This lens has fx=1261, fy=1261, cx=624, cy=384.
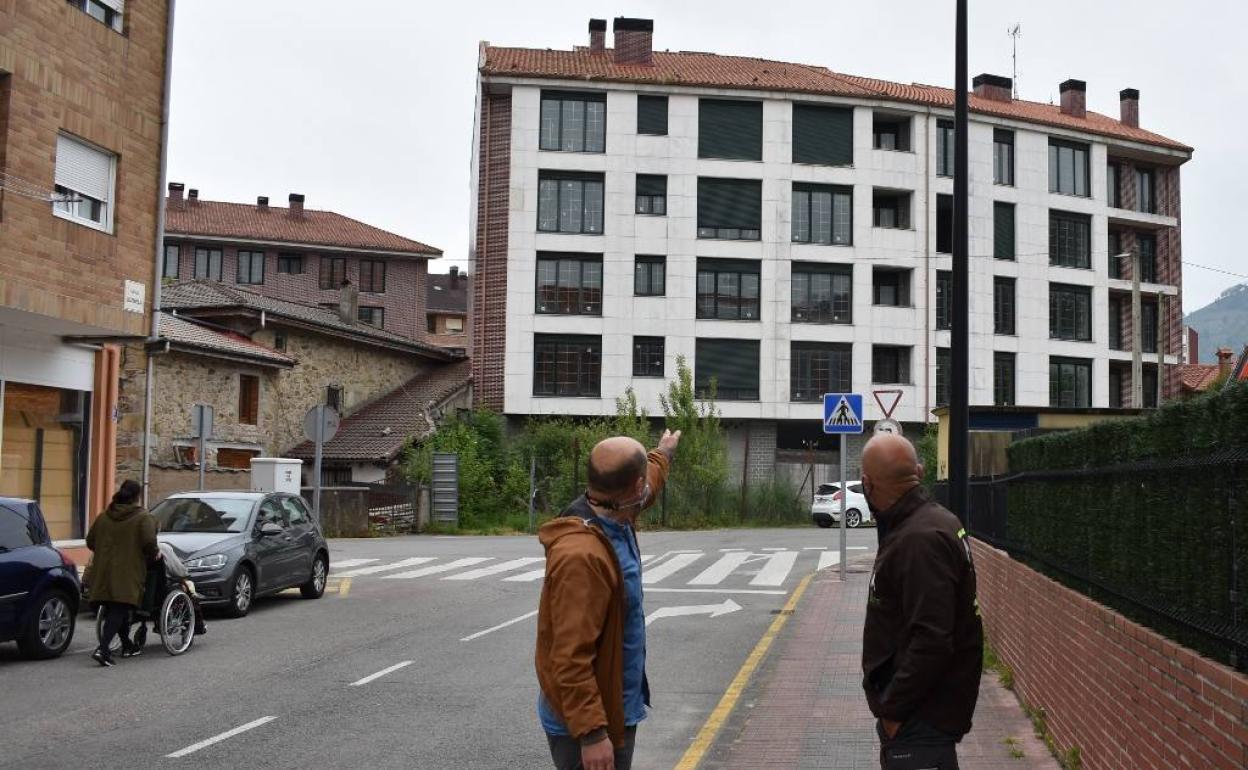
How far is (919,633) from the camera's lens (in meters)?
4.12

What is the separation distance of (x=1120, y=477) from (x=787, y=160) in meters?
40.7

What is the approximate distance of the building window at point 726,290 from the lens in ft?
149

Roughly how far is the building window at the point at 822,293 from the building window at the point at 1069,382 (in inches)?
374

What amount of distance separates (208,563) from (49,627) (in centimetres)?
278

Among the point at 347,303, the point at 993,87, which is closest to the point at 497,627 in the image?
the point at 347,303

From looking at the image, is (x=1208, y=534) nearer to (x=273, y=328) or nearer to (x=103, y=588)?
(x=103, y=588)

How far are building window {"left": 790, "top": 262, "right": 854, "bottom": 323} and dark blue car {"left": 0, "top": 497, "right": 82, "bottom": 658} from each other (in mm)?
35674

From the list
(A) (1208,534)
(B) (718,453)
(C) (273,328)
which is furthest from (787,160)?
(A) (1208,534)

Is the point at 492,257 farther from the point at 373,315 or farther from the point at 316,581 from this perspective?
the point at 316,581

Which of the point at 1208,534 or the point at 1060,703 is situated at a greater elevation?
the point at 1208,534

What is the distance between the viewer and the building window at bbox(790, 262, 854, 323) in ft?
151

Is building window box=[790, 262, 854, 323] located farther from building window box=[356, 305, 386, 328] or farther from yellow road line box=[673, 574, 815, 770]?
yellow road line box=[673, 574, 815, 770]

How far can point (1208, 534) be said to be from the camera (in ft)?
15.5

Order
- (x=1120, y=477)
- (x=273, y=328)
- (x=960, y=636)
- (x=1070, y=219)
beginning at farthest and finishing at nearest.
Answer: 1. (x=1070, y=219)
2. (x=273, y=328)
3. (x=1120, y=477)
4. (x=960, y=636)
